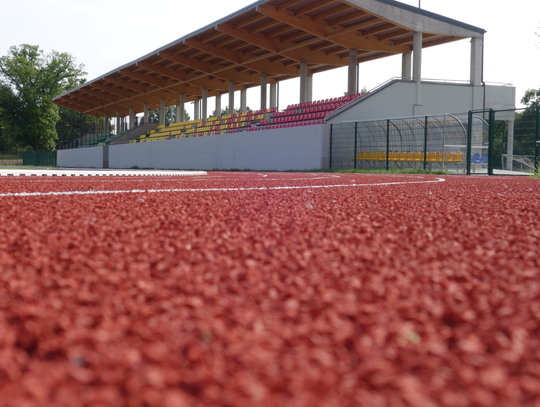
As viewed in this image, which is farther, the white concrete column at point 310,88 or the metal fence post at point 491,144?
the white concrete column at point 310,88

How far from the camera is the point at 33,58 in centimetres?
5712

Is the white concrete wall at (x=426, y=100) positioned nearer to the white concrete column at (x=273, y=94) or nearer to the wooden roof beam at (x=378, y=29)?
the wooden roof beam at (x=378, y=29)

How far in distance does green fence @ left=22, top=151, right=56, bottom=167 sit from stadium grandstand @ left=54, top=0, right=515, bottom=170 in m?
21.8

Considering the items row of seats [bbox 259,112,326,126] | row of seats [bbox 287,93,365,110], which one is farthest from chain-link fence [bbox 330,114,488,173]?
row of seats [bbox 287,93,365,110]

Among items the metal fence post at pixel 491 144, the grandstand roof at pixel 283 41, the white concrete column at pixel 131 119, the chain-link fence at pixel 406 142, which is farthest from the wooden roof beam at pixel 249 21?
the white concrete column at pixel 131 119

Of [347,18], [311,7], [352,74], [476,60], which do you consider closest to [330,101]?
[352,74]

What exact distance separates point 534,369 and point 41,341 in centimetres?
99

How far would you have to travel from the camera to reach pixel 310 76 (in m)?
32.2

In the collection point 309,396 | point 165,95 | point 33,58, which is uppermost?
point 33,58

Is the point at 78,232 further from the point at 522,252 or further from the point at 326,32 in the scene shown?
the point at 326,32

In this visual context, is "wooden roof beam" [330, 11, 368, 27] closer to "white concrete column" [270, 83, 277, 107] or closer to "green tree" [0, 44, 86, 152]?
"white concrete column" [270, 83, 277, 107]

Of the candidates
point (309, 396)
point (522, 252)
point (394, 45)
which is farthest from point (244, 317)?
point (394, 45)

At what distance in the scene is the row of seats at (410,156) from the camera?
17.5m

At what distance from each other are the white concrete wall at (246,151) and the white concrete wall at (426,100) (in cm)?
147
